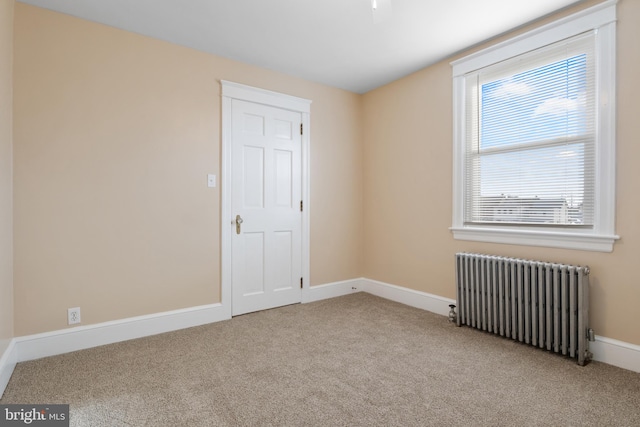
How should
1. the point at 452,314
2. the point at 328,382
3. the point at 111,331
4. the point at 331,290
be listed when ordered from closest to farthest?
the point at 328,382 → the point at 111,331 → the point at 452,314 → the point at 331,290

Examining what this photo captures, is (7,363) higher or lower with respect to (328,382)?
higher

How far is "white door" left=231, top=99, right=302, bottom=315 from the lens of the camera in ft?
11.4

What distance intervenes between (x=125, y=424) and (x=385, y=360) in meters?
1.65

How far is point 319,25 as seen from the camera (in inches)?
109

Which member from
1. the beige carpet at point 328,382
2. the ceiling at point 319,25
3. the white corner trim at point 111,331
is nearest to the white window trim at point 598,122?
the ceiling at point 319,25

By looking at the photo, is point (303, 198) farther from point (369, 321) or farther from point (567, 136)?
point (567, 136)

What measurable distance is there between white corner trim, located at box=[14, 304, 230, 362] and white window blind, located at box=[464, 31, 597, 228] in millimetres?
2746

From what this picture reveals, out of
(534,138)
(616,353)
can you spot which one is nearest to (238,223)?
(534,138)

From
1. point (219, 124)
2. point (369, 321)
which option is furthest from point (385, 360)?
point (219, 124)

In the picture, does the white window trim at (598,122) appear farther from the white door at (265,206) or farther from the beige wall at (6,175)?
the beige wall at (6,175)

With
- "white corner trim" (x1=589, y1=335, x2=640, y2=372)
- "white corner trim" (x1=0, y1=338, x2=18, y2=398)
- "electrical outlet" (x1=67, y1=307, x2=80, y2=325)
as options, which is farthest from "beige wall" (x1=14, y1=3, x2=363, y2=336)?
"white corner trim" (x1=589, y1=335, x2=640, y2=372)

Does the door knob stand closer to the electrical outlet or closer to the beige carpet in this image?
the beige carpet

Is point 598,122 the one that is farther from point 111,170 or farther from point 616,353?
point 111,170

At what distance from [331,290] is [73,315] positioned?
8.55 ft
